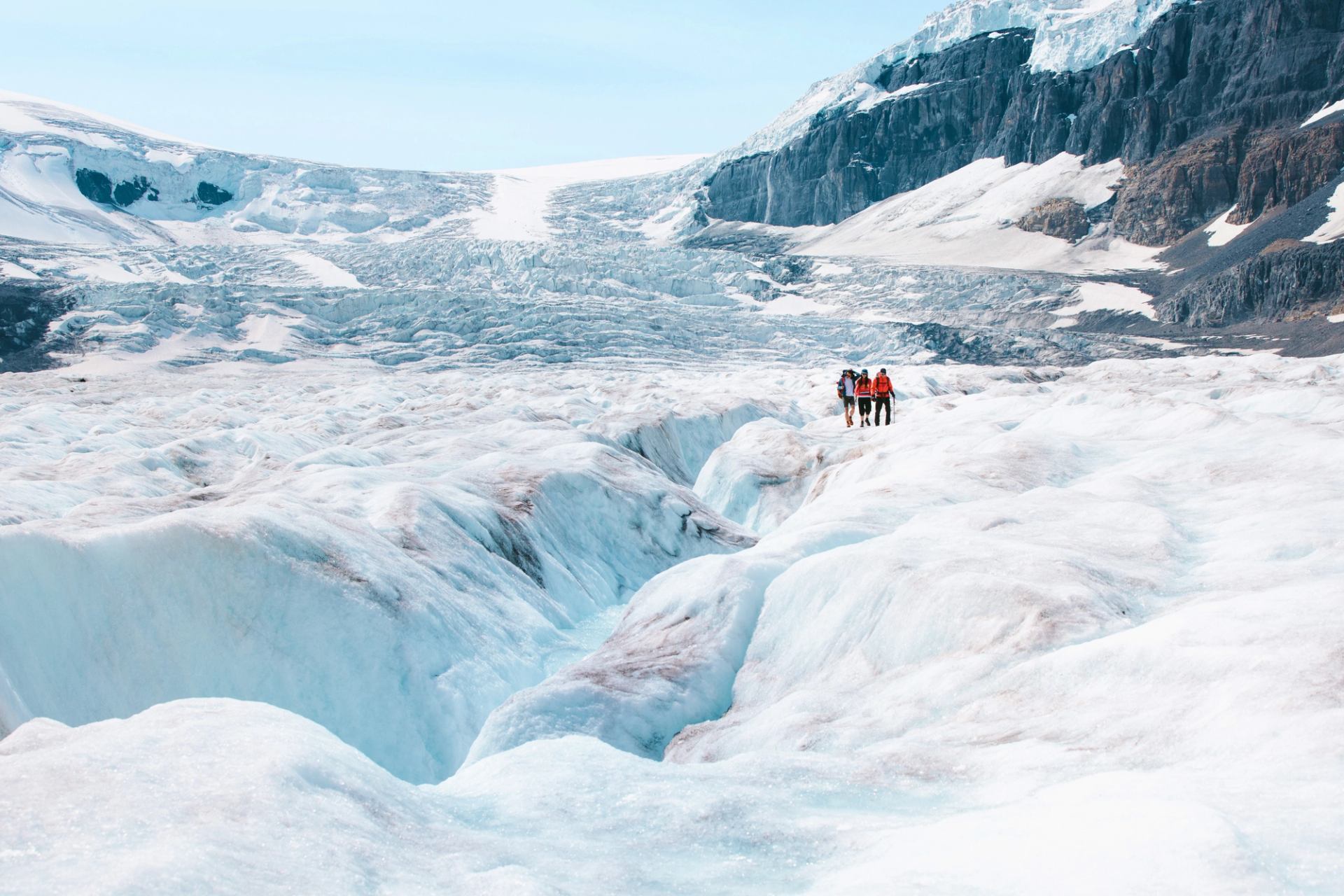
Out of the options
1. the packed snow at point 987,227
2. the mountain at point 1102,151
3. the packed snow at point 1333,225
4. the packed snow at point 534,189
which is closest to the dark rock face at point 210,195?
the packed snow at point 534,189

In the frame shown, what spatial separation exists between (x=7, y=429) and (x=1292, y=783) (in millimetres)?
32007

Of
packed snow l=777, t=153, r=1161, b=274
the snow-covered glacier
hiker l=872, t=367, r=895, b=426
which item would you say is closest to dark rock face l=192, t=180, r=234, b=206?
packed snow l=777, t=153, r=1161, b=274

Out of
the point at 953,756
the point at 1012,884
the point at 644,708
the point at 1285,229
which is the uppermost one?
the point at 1285,229

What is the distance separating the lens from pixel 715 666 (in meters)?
9.98

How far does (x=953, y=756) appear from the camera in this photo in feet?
20.8

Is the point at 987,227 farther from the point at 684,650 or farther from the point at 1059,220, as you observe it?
the point at 684,650

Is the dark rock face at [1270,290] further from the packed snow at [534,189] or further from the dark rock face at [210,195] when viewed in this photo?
the dark rock face at [210,195]

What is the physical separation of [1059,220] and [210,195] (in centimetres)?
11499

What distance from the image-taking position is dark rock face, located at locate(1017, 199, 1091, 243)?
4729 inches

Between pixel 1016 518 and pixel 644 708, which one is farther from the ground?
pixel 1016 518

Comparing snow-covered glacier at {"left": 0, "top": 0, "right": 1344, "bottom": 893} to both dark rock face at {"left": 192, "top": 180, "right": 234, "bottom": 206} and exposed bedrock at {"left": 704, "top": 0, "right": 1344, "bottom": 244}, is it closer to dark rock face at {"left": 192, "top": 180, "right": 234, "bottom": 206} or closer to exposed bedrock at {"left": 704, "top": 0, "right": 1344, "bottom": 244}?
exposed bedrock at {"left": 704, "top": 0, "right": 1344, "bottom": 244}

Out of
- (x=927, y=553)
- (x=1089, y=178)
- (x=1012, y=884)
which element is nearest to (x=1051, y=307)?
(x=1089, y=178)

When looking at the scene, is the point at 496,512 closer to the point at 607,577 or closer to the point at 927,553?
the point at 607,577

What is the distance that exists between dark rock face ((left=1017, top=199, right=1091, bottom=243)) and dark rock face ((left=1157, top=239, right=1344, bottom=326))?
101ft
